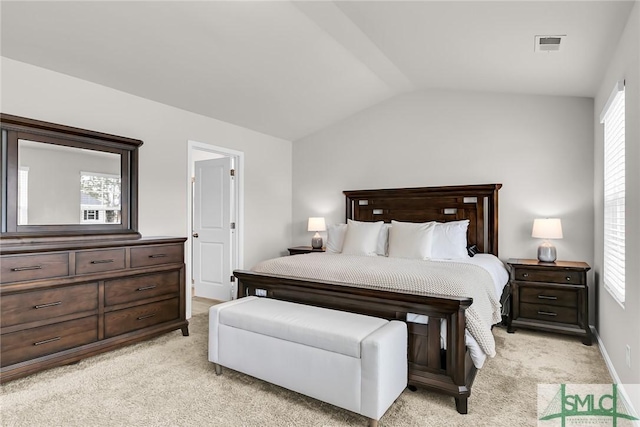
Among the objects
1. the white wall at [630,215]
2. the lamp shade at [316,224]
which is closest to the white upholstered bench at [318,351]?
the white wall at [630,215]

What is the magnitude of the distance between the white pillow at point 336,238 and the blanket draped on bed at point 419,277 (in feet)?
3.65

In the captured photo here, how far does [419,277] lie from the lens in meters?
2.54

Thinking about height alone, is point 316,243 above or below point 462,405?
above

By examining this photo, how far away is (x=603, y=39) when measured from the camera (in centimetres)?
250

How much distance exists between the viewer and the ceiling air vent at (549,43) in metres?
2.60

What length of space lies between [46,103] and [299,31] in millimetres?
2179

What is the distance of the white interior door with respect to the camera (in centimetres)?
501

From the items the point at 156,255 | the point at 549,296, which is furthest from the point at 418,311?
the point at 156,255

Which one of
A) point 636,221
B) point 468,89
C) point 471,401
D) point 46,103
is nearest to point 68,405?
point 46,103

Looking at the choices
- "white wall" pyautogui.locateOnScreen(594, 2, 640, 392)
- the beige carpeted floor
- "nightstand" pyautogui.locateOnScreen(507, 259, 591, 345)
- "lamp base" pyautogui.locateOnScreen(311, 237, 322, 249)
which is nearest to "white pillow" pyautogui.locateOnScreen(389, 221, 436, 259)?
"nightstand" pyautogui.locateOnScreen(507, 259, 591, 345)

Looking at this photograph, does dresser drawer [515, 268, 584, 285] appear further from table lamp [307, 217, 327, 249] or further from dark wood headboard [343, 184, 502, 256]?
table lamp [307, 217, 327, 249]

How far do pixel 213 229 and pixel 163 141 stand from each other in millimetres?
1571

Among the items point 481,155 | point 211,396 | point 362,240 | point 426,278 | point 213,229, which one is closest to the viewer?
point 211,396

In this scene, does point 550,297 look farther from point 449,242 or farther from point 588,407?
point 588,407
